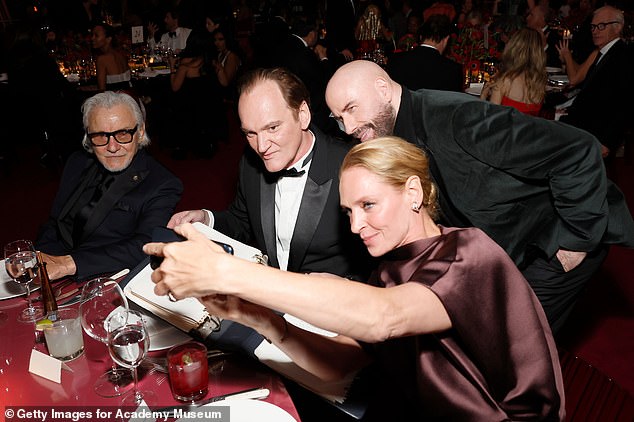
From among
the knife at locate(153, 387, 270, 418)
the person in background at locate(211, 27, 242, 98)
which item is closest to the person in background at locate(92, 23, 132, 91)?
the person in background at locate(211, 27, 242, 98)

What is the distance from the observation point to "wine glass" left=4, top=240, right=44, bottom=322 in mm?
1737

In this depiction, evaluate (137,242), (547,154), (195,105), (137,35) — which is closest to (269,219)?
(137,242)

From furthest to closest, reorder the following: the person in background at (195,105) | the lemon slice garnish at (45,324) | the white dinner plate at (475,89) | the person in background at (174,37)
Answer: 1. the person in background at (174,37)
2. the person in background at (195,105)
3. the white dinner plate at (475,89)
4. the lemon slice garnish at (45,324)

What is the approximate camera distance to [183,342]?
1555 mm

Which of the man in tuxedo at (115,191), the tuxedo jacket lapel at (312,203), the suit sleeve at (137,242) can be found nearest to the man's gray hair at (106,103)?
the man in tuxedo at (115,191)

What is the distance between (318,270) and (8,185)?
5.16m

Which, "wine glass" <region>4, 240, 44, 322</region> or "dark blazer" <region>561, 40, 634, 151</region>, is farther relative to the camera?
"dark blazer" <region>561, 40, 634, 151</region>

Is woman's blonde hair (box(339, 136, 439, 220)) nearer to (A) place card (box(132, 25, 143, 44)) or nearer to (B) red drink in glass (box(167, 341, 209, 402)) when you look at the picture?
(B) red drink in glass (box(167, 341, 209, 402))

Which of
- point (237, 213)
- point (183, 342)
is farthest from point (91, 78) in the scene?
point (183, 342)

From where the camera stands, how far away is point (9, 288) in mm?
1866

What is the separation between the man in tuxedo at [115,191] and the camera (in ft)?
7.88

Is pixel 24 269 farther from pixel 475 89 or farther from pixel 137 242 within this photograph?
pixel 475 89

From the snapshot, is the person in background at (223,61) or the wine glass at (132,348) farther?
the person in background at (223,61)

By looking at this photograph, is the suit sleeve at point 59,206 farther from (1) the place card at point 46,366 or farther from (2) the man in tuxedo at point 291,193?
(1) the place card at point 46,366
